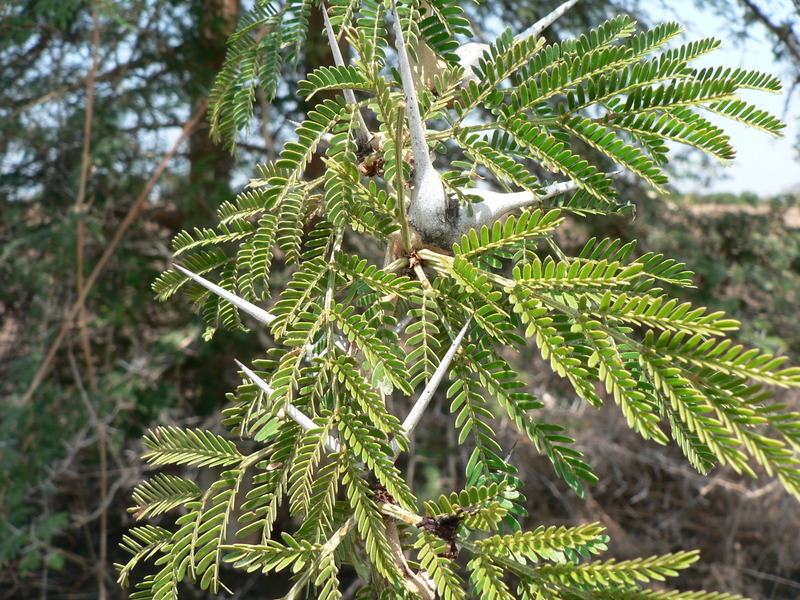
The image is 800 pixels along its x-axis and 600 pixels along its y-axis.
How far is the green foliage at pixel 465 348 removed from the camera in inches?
16.3

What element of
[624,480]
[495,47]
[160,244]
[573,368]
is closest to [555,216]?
[573,368]

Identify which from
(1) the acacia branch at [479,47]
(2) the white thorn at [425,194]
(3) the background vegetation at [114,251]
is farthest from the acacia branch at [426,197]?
(3) the background vegetation at [114,251]

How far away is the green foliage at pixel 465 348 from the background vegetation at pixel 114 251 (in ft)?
5.98

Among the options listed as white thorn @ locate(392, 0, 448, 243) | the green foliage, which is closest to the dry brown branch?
the green foliage

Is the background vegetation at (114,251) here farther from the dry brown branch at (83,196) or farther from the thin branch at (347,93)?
the thin branch at (347,93)

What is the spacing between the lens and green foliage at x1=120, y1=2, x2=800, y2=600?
414 mm

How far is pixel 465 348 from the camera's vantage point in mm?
496

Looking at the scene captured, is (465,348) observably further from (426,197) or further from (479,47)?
(479,47)

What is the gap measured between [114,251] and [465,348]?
240 cm

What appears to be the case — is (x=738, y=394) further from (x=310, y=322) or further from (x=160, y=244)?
(x=160, y=244)

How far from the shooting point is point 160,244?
8.66ft

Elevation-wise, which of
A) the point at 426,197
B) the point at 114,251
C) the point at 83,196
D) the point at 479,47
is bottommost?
the point at 114,251

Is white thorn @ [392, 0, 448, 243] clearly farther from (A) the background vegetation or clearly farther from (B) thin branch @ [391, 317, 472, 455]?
(A) the background vegetation

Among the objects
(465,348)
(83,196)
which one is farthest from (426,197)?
(83,196)
